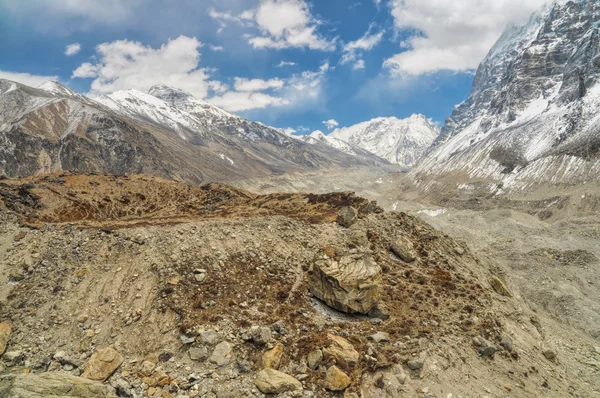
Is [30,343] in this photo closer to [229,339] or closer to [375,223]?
[229,339]

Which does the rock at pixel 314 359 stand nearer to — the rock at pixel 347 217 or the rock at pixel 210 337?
the rock at pixel 210 337

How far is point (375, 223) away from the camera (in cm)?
2819

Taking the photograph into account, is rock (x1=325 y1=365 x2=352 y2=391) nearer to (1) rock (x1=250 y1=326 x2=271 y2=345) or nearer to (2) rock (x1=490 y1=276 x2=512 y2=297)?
(1) rock (x1=250 y1=326 x2=271 y2=345)

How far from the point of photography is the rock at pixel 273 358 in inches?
576

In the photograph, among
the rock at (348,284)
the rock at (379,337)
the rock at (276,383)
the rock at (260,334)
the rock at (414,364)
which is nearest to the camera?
the rock at (276,383)

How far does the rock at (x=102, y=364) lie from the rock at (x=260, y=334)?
19.0 ft

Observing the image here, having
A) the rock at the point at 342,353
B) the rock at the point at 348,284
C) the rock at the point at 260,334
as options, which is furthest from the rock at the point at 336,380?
the rock at the point at 348,284

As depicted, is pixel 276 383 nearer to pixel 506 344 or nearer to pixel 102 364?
pixel 102 364

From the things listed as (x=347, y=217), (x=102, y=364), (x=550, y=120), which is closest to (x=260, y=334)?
(x=102, y=364)

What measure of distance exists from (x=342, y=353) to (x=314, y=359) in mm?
1355

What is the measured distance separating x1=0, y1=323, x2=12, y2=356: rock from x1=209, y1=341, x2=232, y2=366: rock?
9.43m

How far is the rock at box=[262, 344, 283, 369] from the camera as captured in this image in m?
14.6

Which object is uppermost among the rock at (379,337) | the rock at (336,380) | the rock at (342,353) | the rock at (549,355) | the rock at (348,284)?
the rock at (348,284)

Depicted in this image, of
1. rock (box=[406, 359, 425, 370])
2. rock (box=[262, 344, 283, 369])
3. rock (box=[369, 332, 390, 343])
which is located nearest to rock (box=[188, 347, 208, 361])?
rock (box=[262, 344, 283, 369])
